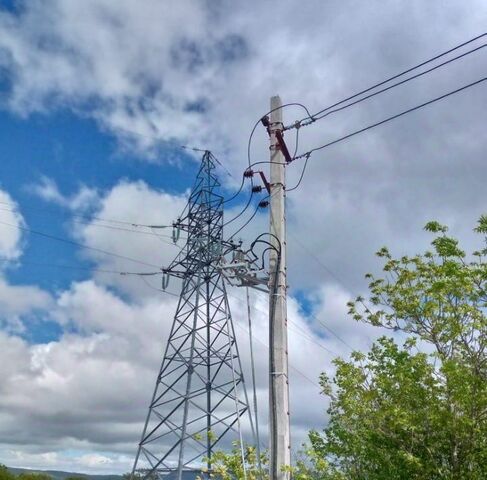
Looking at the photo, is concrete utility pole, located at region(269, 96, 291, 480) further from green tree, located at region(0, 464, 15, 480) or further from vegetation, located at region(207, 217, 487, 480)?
green tree, located at region(0, 464, 15, 480)

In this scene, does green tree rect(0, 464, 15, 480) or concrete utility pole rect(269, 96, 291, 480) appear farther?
green tree rect(0, 464, 15, 480)

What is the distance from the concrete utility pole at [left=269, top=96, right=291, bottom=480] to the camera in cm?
984

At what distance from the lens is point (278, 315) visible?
1073 cm

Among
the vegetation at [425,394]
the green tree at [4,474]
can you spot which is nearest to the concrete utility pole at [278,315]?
the vegetation at [425,394]

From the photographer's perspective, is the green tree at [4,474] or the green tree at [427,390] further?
the green tree at [4,474]

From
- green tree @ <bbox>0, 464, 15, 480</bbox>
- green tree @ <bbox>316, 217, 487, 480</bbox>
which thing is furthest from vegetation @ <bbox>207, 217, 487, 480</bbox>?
green tree @ <bbox>0, 464, 15, 480</bbox>

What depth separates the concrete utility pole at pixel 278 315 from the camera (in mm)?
9836

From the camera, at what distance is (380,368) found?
14.8 m

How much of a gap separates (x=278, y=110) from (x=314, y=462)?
7343mm

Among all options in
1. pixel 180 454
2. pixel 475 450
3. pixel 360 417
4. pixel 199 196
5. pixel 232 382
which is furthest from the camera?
pixel 199 196

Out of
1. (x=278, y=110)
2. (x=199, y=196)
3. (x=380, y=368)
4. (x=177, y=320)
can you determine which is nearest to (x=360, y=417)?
(x=380, y=368)

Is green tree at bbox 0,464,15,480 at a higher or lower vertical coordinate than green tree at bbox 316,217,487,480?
higher

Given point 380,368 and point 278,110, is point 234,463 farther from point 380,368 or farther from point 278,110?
point 278,110

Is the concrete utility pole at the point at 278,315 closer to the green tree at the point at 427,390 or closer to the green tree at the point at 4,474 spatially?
the green tree at the point at 427,390
